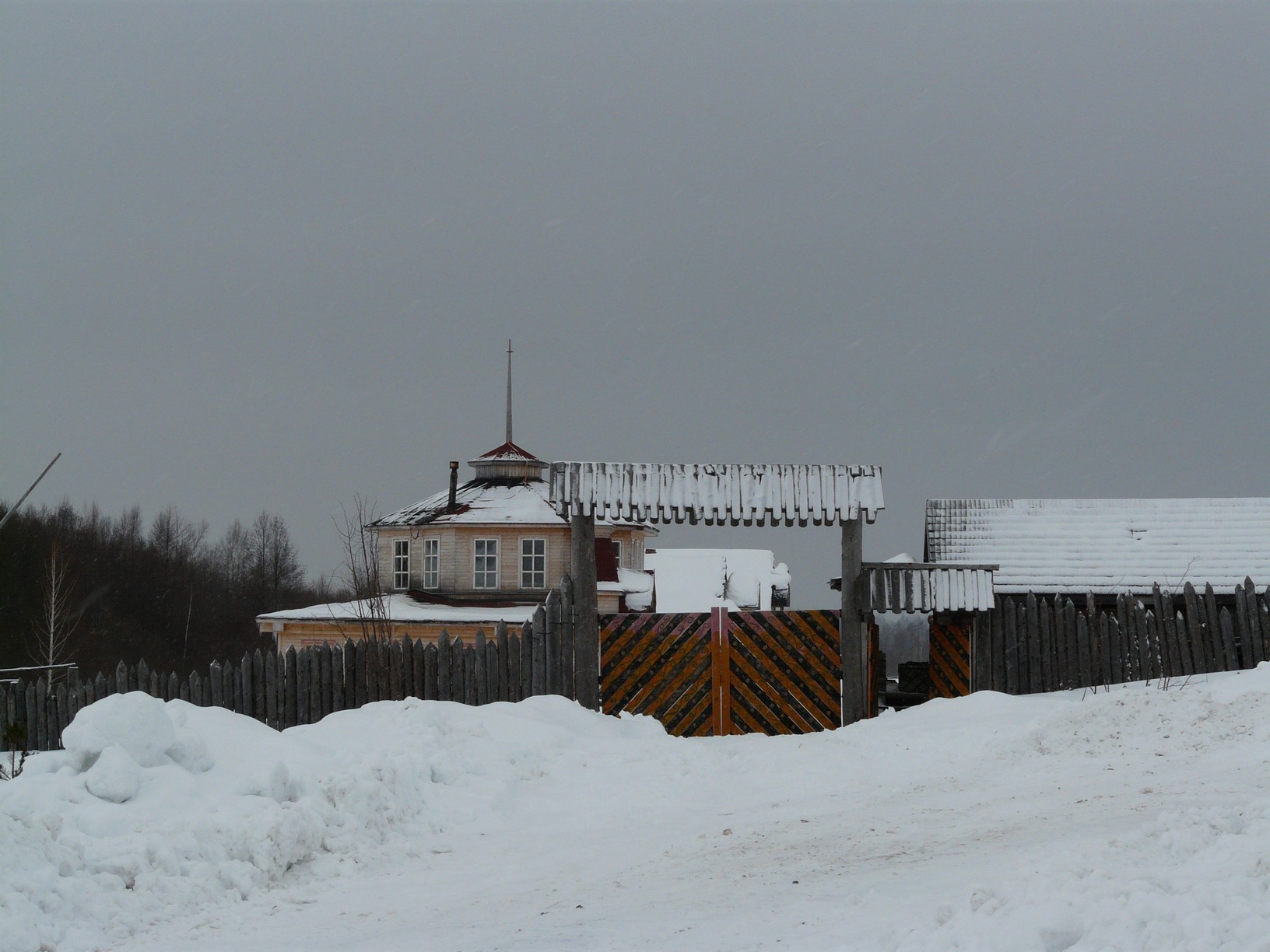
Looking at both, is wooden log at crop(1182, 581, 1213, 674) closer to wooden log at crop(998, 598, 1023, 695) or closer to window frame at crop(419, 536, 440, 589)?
wooden log at crop(998, 598, 1023, 695)

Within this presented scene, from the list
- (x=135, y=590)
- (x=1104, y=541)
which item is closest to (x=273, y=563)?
(x=135, y=590)

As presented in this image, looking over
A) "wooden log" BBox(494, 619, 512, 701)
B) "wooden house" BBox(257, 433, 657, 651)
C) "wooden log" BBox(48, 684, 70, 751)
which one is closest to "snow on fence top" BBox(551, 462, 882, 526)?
"wooden log" BBox(494, 619, 512, 701)

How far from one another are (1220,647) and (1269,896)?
11.8 m

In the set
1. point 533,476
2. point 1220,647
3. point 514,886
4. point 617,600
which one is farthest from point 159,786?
point 533,476

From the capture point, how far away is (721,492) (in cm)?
1492

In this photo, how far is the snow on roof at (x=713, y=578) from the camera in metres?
49.9

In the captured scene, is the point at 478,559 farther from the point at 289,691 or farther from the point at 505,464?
the point at 289,691

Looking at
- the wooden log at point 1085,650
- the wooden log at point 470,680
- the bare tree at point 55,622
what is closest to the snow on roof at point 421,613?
the bare tree at point 55,622

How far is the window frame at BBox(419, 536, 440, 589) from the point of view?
34312 mm

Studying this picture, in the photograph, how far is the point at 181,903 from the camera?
21.1 ft

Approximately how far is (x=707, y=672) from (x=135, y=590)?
159 ft

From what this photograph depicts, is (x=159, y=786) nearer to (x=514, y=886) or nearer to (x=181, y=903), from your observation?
(x=181, y=903)

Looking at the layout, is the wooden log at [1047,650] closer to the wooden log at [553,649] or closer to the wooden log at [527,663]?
the wooden log at [553,649]

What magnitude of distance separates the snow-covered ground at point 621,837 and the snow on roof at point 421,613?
753 inches
